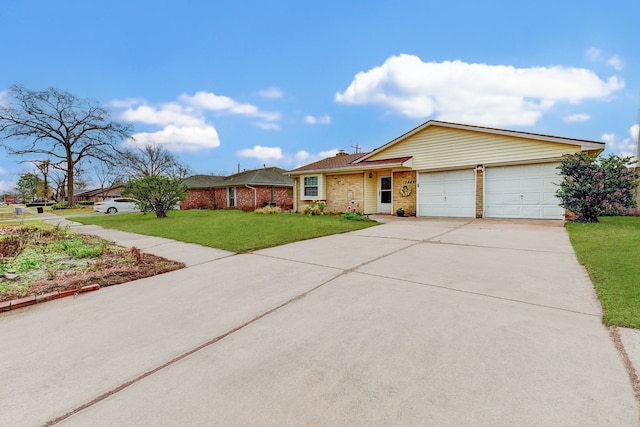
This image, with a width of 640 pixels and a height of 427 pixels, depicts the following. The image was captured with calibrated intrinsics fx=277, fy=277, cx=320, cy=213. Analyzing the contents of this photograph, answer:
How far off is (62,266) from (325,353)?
18.6ft

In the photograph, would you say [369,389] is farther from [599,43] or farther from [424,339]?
[599,43]

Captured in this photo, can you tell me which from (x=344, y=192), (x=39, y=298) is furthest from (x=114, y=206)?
(x=39, y=298)

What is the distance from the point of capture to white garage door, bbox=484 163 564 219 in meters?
10.5

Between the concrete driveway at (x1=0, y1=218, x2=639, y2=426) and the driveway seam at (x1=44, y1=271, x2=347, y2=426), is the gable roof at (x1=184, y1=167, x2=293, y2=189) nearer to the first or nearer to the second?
the concrete driveway at (x1=0, y1=218, x2=639, y2=426)

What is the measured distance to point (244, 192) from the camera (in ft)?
75.2

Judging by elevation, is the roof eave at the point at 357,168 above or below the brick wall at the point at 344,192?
above

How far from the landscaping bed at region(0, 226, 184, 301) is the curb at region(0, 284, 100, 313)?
0.33ft

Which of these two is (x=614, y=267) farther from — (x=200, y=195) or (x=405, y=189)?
(x=200, y=195)

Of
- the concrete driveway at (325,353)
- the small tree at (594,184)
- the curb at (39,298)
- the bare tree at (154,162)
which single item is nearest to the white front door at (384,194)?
the small tree at (594,184)

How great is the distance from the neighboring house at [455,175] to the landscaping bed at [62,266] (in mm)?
10942

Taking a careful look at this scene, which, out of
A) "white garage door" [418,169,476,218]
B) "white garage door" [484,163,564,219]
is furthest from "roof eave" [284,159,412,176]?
"white garage door" [484,163,564,219]

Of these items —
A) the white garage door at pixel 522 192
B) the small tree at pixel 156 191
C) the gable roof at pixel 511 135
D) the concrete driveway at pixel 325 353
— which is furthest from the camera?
the small tree at pixel 156 191

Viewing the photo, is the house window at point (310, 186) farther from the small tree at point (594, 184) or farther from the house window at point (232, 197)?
the small tree at point (594, 184)

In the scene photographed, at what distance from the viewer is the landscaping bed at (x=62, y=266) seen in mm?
4070
